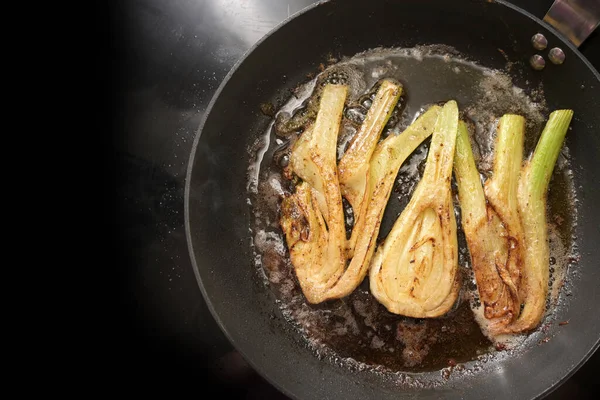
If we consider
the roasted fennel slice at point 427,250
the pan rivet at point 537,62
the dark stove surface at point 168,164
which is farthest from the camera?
the dark stove surface at point 168,164

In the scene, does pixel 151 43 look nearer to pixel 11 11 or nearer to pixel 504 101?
pixel 11 11

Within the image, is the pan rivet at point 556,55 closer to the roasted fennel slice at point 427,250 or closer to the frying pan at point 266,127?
the frying pan at point 266,127

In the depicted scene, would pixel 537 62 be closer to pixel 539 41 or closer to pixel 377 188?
pixel 539 41

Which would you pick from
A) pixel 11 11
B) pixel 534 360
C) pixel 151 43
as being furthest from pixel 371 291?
pixel 11 11

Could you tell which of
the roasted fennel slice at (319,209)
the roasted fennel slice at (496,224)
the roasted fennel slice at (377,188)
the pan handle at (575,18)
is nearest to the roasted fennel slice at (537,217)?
the roasted fennel slice at (496,224)

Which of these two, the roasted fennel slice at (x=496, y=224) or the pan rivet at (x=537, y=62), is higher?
the pan rivet at (x=537, y=62)

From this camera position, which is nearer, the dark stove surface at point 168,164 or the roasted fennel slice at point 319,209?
the roasted fennel slice at point 319,209

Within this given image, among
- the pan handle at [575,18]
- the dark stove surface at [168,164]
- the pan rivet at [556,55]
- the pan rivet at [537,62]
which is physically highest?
the pan handle at [575,18]

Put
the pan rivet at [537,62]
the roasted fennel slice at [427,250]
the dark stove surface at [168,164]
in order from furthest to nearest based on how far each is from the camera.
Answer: the dark stove surface at [168,164]
the pan rivet at [537,62]
the roasted fennel slice at [427,250]

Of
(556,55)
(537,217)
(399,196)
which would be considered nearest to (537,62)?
(556,55)
